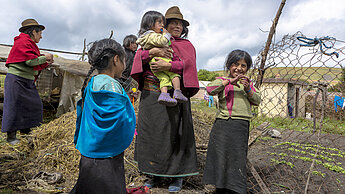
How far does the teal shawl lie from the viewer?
1589 mm

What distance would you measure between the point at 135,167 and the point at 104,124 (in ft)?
5.04

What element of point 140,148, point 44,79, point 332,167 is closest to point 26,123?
point 140,148

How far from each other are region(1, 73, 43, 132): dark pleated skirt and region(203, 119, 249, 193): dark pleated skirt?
3354 mm

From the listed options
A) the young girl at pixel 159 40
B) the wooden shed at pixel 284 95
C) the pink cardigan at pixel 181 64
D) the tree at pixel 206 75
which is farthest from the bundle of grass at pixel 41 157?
the tree at pixel 206 75

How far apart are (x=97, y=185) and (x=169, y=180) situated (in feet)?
4.09

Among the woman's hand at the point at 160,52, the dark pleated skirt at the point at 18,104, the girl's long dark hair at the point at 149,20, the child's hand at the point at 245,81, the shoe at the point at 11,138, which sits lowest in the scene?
the shoe at the point at 11,138

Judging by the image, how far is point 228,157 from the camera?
7.55ft

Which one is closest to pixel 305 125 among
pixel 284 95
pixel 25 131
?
pixel 284 95

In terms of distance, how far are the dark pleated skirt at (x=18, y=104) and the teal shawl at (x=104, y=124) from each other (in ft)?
9.58

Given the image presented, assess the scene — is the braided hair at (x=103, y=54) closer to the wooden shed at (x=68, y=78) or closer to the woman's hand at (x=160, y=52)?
the woman's hand at (x=160, y=52)

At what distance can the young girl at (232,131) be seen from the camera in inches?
88.4

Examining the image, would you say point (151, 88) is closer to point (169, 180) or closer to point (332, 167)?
point (169, 180)

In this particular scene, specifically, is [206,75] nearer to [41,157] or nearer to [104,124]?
[41,157]

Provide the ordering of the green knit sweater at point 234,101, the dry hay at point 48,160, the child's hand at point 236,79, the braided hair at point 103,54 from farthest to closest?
the dry hay at point 48,160 < the green knit sweater at point 234,101 < the child's hand at point 236,79 < the braided hair at point 103,54
